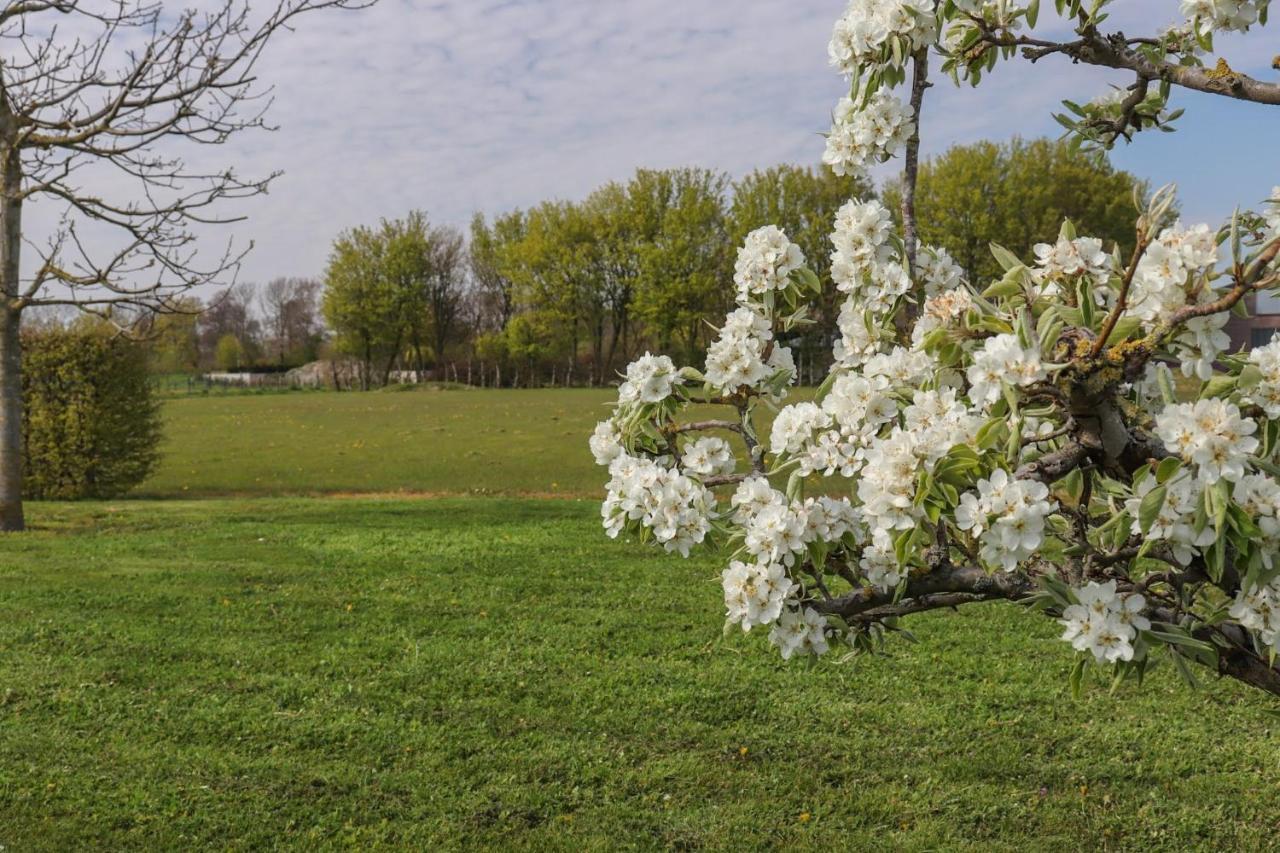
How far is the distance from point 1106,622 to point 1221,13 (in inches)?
67.7

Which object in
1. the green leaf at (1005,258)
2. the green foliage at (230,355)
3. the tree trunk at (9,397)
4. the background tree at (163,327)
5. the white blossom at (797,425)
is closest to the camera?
the green leaf at (1005,258)

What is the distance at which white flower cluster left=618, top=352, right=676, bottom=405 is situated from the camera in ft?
10.2

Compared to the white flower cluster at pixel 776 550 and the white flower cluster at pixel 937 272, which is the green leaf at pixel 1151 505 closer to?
the white flower cluster at pixel 776 550

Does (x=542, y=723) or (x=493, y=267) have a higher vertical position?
(x=493, y=267)

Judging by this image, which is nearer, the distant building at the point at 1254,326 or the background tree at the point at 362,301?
the distant building at the point at 1254,326

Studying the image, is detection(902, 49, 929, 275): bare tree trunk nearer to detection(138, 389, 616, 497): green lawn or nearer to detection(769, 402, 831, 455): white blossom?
detection(769, 402, 831, 455): white blossom

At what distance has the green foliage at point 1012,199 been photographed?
39031mm

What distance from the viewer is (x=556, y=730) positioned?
17.5 feet

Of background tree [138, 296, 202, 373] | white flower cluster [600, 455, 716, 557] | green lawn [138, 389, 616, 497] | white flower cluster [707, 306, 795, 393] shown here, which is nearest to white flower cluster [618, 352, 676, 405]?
white flower cluster [707, 306, 795, 393]

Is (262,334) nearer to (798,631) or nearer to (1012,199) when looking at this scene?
(1012,199)

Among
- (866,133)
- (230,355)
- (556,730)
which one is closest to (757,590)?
(866,133)

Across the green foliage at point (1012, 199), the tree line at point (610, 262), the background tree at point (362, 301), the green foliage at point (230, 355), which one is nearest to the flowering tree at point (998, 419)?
the tree line at point (610, 262)

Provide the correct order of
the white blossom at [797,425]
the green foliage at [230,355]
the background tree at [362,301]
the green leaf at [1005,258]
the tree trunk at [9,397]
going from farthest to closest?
the green foliage at [230,355] → the background tree at [362,301] → the tree trunk at [9,397] → the white blossom at [797,425] → the green leaf at [1005,258]

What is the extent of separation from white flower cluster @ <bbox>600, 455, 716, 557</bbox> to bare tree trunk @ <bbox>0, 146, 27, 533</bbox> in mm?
9616
